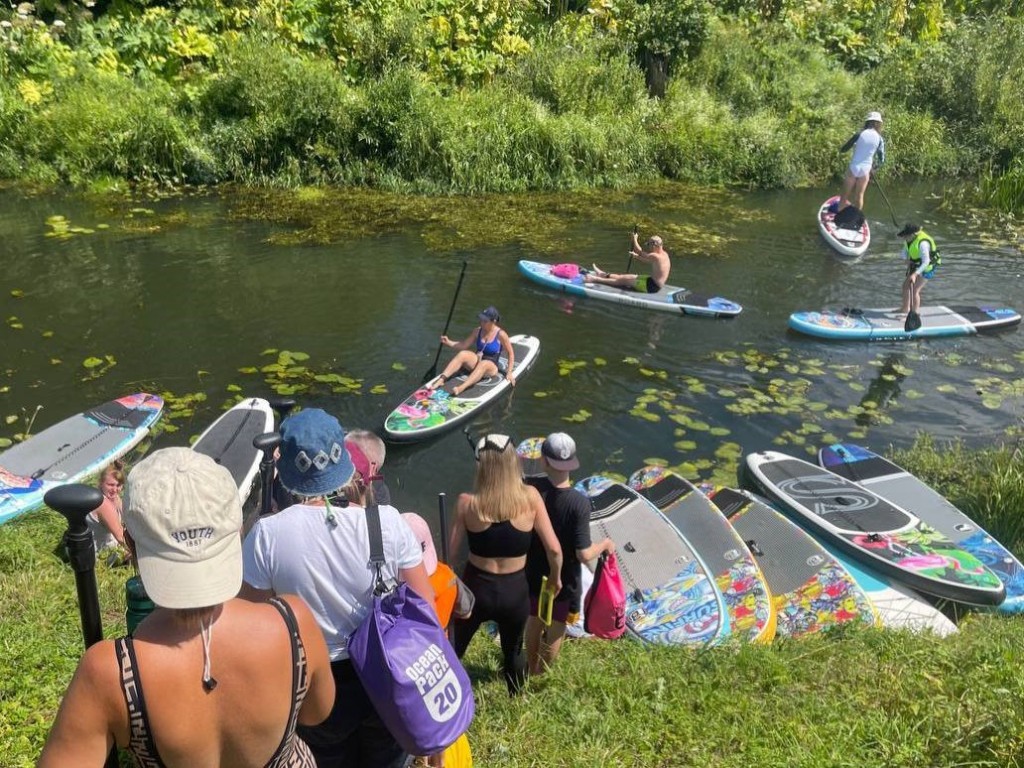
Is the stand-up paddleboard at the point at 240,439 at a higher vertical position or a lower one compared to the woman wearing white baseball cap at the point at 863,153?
lower

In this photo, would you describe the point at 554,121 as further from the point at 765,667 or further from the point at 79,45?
the point at 765,667

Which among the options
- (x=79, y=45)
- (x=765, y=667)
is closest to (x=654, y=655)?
(x=765, y=667)

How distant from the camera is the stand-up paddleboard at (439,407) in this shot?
855 centimetres

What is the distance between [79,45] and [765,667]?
846 inches

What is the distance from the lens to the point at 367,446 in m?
3.87

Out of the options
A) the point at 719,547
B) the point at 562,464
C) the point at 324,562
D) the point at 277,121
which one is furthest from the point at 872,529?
the point at 277,121

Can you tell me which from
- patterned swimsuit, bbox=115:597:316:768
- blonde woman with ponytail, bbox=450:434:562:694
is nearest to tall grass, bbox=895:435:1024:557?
blonde woman with ponytail, bbox=450:434:562:694

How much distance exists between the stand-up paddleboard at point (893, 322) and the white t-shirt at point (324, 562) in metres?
10.1

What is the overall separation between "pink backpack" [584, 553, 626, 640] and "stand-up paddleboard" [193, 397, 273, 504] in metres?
3.96

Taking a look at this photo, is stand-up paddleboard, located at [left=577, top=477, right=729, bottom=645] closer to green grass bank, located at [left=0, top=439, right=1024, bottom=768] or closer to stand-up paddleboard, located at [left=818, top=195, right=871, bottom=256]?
green grass bank, located at [left=0, top=439, right=1024, bottom=768]

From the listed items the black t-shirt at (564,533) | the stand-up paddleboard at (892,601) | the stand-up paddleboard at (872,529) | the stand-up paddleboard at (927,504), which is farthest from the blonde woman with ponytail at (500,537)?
the stand-up paddleboard at (927,504)

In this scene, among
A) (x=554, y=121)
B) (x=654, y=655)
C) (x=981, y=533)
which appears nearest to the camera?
(x=654, y=655)

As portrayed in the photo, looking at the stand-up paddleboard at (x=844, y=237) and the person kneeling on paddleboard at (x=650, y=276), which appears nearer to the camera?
the person kneeling on paddleboard at (x=650, y=276)

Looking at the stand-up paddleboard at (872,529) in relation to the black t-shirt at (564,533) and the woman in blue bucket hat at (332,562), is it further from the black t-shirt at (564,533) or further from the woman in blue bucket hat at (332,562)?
the woman in blue bucket hat at (332,562)
